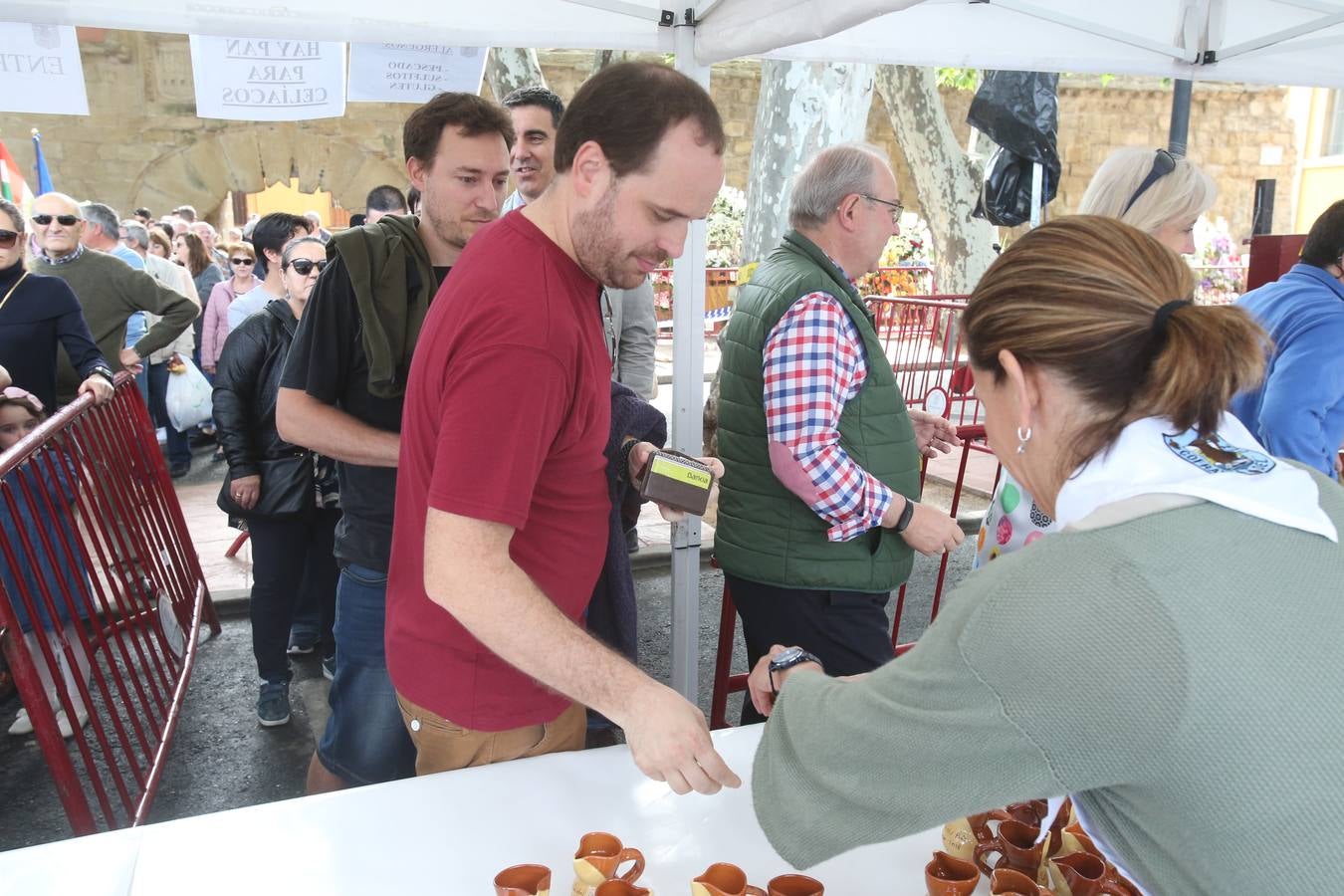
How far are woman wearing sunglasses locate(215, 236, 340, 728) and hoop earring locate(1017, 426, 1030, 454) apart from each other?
A: 2903 millimetres

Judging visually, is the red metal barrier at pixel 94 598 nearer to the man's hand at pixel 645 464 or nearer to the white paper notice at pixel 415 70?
the man's hand at pixel 645 464

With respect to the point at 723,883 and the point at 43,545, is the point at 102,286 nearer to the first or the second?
the point at 43,545

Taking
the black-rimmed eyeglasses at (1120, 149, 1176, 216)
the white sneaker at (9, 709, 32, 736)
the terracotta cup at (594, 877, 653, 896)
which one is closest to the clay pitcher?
the terracotta cup at (594, 877, 653, 896)

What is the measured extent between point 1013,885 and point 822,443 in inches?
44.6

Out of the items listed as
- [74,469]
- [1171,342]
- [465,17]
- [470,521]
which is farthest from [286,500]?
[1171,342]

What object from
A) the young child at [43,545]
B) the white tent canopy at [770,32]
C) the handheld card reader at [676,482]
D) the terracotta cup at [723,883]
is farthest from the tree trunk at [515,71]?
the terracotta cup at [723,883]

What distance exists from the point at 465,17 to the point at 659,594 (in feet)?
10.5

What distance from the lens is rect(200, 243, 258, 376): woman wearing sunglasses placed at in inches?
289

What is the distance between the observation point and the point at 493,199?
2516mm

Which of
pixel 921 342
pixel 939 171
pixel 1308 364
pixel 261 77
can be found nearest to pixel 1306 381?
pixel 1308 364

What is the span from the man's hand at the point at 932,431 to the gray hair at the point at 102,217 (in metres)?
6.06

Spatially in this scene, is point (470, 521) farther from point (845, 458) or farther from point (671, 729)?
point (845, 458)

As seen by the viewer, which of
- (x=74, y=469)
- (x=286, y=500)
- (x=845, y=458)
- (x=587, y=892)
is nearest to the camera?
(x=587, y=892)

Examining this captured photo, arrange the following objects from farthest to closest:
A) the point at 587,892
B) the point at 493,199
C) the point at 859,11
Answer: the point at 493,199, the point at 859,11, the point at 587,892
